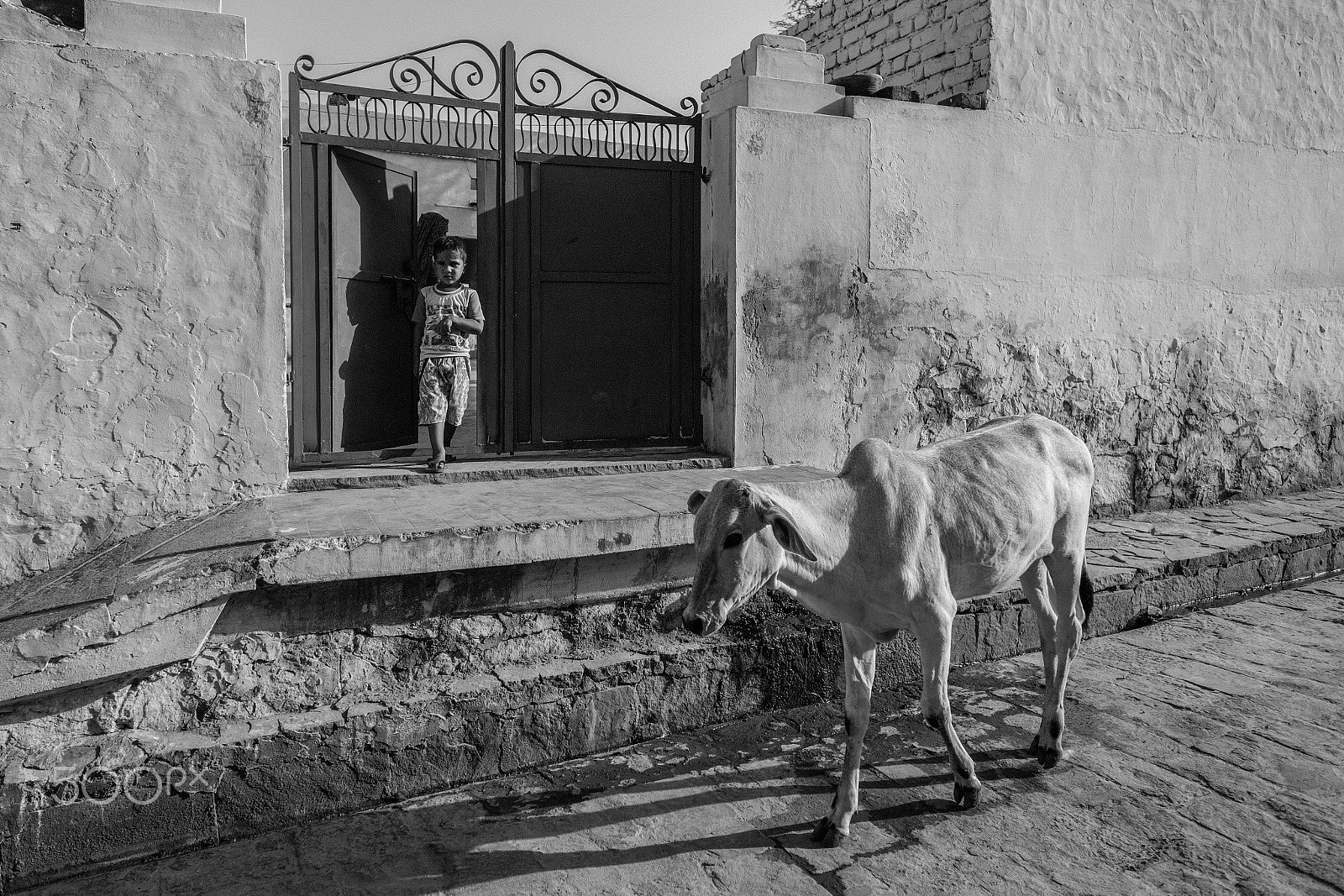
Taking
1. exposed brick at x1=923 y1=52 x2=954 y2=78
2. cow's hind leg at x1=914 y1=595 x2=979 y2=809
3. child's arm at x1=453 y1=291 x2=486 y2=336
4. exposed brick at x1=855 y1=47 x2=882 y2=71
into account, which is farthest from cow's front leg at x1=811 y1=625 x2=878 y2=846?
exposed brick at x1=855 y1=47 x2=882 y2=71

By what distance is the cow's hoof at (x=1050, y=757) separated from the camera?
3.66 meters

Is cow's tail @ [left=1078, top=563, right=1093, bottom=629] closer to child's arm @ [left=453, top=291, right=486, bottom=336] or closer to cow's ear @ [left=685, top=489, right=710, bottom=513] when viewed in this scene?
cow's ear @ [left=685, top=489, right=710, bottom=513]

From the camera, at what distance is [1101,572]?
17.7 ft

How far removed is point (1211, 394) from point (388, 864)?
669 cm

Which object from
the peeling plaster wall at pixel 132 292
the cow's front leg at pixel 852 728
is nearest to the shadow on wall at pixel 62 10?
the peeling plaster wall at pixel 132 292

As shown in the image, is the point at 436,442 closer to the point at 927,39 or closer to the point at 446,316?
the point at 446,316

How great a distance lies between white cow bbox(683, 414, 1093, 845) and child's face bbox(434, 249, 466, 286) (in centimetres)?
259

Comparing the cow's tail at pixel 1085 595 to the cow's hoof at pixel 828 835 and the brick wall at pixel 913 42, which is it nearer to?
the cow's hoof at pixel 828 835

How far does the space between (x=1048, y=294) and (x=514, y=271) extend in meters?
3.56

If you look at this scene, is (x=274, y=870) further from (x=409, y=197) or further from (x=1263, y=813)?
(x=409, y=197)

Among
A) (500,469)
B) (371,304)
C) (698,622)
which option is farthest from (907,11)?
(698,622)

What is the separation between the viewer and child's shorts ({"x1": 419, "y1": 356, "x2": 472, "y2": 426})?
4992mm

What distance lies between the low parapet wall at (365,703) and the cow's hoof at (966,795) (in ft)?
3.80

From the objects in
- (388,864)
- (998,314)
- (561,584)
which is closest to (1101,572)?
(998,314)
